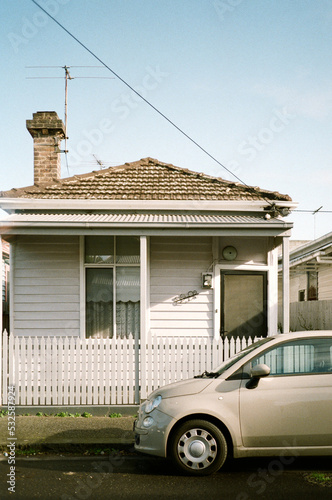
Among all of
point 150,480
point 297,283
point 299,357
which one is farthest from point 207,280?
point 297,283

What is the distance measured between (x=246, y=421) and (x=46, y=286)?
637 centimetres

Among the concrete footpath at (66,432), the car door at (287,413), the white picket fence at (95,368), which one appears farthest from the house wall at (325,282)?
the car door at (287,413)

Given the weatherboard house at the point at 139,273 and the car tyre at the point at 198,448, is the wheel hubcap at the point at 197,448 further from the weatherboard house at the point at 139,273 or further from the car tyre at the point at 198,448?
the weatherboard house at the point at 139,273

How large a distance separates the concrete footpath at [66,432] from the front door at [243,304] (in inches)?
135

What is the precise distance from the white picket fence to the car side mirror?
3.29 metres

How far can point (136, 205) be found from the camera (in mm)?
11141

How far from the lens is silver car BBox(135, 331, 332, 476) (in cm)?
564

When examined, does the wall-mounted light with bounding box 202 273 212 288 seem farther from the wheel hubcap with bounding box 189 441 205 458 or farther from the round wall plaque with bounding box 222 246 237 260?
the wheel hubcap with bounding box 189 441 205 458

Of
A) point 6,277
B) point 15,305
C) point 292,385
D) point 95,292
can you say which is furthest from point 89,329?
point 6,277

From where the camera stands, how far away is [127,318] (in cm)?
1097

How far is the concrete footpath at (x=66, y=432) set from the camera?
7.02 m

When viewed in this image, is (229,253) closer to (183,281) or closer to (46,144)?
(183,281)

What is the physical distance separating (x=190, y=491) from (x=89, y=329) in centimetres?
604

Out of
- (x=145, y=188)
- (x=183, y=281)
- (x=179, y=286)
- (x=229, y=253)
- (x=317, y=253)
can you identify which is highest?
(x=145, y=188)
